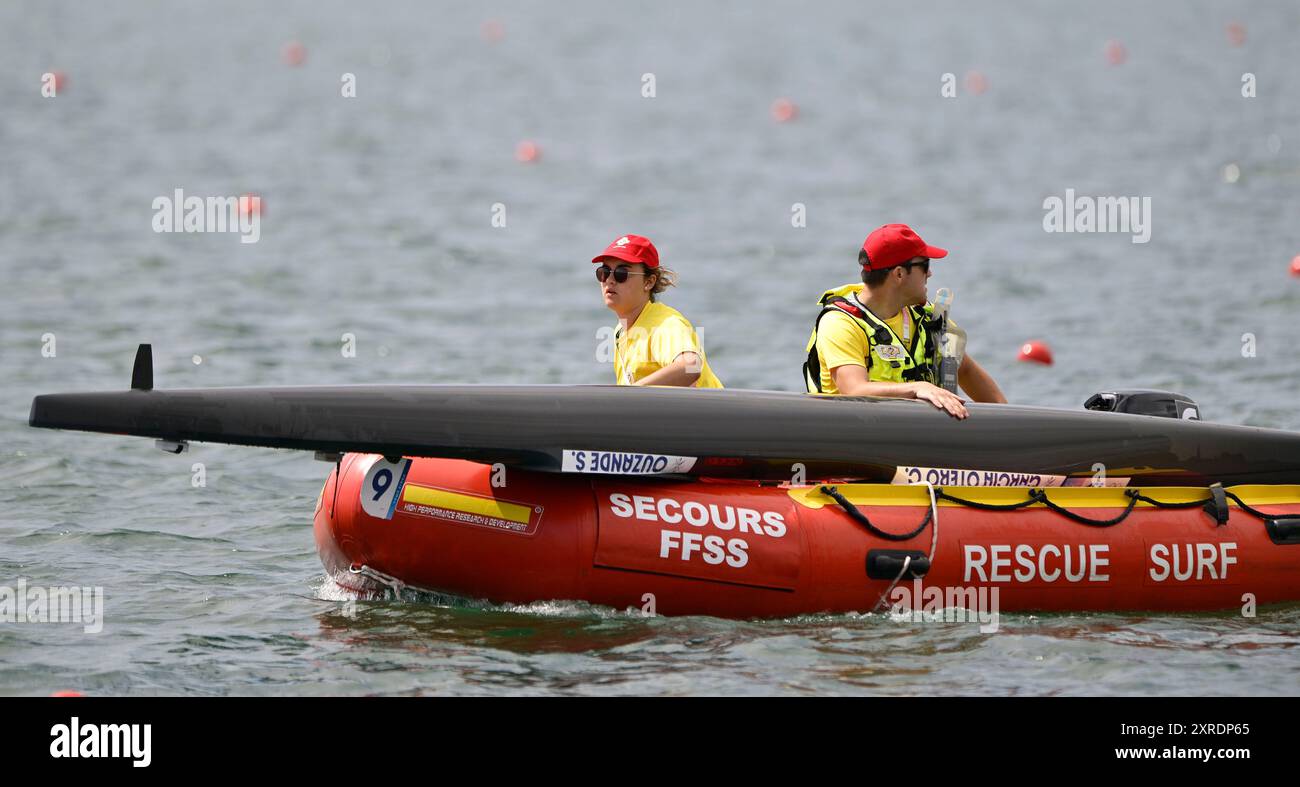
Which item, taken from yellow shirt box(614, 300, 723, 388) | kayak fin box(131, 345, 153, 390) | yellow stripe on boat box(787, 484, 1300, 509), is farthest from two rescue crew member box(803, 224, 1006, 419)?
kayak fin box(131, 345, 153, 390)

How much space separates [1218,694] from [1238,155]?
20.0m

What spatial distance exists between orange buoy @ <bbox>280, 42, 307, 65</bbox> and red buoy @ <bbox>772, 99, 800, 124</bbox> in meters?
12.9

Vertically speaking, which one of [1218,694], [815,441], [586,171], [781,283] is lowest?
[1218,694]

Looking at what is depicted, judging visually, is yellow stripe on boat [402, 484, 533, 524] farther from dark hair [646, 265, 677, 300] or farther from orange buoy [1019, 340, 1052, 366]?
orange buoy [1019, 340, 1052, 366]

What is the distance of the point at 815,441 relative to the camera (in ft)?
25.8

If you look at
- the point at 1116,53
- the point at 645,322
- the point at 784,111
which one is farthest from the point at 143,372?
the point at 1116,53

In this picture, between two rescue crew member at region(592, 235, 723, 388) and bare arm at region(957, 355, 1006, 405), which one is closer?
two rescue crew member at region(592, 235, 723, 388)

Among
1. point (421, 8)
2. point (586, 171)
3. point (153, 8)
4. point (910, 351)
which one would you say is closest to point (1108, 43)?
point (586, 171)

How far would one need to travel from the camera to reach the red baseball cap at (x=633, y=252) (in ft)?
26.4

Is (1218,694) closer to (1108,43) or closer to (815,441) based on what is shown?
(815,441)

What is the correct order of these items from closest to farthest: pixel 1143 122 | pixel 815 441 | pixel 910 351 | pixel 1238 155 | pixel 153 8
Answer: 1. pixel 815 441
2. pixel 910 351
3. pixel 1238 155
4. pixel 1143 122
5. pixel 153 8

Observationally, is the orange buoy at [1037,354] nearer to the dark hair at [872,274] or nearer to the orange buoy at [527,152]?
the dark hair at [872,274]

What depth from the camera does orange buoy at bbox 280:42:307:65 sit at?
130 feet

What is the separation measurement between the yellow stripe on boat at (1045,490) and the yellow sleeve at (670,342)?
2.75ft
